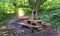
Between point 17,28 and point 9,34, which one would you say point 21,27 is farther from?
point 9,34

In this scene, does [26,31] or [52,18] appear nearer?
[26,31]

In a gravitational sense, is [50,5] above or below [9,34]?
above

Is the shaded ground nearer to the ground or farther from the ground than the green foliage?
nearer to the ground

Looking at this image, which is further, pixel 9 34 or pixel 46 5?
pixel 46 5

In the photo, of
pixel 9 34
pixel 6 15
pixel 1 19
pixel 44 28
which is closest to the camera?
pixel 9 34

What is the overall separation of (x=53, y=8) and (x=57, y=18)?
1.63m

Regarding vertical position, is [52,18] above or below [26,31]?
above

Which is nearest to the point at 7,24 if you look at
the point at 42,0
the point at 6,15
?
the point at 6,15

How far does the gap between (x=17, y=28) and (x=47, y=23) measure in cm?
134

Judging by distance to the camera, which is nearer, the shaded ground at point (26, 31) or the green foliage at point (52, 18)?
the shaded ground at point (26, 31)

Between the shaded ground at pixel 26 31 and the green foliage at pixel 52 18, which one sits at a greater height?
the green foliage at pixel 52 18

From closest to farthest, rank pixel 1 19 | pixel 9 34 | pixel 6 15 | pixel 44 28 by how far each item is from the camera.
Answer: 1. pixel 9 34
2. pixel 44 28
3. pixel 1 19
4. pixel 6 15

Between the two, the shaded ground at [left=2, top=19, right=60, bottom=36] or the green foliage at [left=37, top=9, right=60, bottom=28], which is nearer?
the shaded ground at [left=2, top=19, right=60, bottom=36]

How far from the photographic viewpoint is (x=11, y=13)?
10312mm
